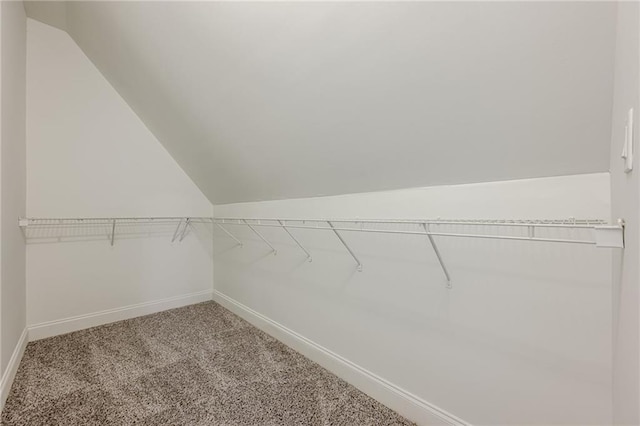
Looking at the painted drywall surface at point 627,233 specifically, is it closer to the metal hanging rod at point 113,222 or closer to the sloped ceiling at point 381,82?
the sloped ceiling at point 381,82

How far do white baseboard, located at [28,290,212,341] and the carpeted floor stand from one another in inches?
3.5

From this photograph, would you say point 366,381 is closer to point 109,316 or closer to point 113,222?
point 109,316

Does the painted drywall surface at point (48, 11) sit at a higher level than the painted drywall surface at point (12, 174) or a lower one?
higher

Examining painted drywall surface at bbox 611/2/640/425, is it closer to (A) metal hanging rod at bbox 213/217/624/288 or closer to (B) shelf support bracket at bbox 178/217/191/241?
(A) metal hanging rod at bbox 213/217/624/288

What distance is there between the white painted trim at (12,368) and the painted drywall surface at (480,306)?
167 centimetres

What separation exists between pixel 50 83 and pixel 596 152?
3458mm

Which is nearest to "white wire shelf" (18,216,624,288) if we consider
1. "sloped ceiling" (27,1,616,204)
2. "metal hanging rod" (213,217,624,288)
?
"metal hanging rod" (213,217,624,288)

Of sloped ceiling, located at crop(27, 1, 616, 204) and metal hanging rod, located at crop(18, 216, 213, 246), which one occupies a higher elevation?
sloped ceiling, located at crop(27, 1, 616, 204)

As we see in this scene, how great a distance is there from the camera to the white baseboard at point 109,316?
93.1 inches

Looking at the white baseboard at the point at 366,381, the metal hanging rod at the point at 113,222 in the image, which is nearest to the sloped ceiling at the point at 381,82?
the white baseboard at the point at 366,381

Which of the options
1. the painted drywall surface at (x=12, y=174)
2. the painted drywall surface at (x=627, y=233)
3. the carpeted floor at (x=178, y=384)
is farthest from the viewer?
the painted drywall surface at (x=12, y=174)

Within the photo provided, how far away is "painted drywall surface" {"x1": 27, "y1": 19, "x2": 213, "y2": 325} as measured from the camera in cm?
234

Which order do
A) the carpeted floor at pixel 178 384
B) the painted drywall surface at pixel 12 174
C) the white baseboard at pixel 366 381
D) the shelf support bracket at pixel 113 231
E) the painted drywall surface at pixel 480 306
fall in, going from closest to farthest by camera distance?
the painted drywall surface at pixel 480 306 → the white baseboard at pixel 366 381 → the carpeted floor at pixel 178 384 → the painted drywall surface at pixel 12 174 → the shelf support bracket at pixel 113 231

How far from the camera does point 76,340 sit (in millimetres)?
2316
